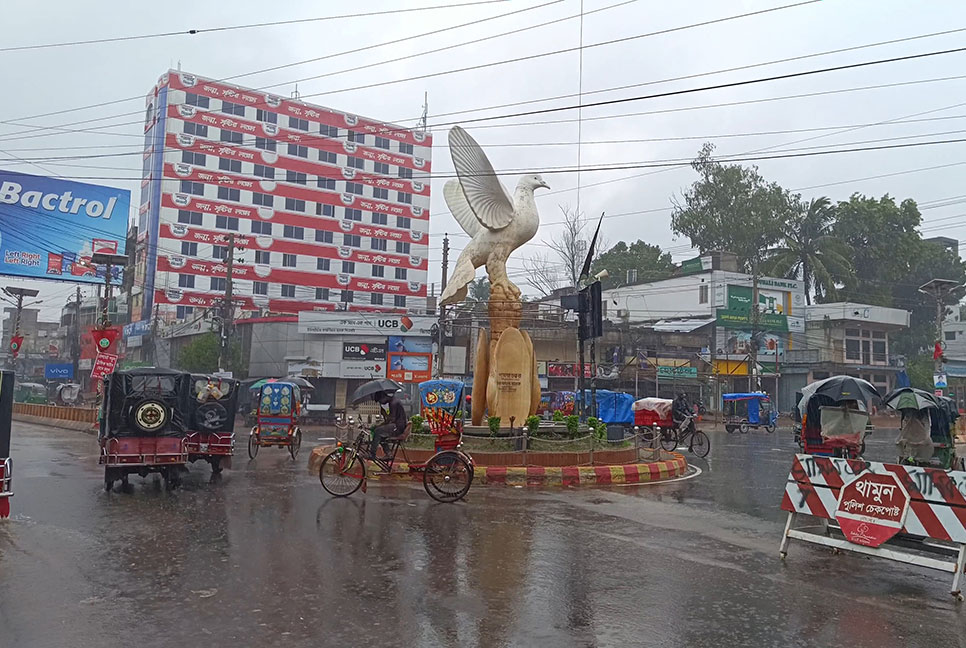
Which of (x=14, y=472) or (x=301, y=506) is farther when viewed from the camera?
(x=14, y=472)

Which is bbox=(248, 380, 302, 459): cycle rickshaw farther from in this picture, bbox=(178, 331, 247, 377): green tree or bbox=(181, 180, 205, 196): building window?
bbox=(181, 180, 205, 196): building window

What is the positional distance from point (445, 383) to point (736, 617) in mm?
15942

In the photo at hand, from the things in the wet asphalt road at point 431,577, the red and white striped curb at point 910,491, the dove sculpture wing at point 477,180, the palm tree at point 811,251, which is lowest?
the wet asphalt road at point 431,577

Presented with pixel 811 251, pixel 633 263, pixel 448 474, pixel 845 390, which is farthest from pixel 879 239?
pixel 448 474

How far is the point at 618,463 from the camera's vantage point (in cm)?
1429

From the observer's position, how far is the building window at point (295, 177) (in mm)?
68881

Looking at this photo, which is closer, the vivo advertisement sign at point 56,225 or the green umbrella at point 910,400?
the green umbrella at point 910,400

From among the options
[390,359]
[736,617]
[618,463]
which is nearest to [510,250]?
[618,463]

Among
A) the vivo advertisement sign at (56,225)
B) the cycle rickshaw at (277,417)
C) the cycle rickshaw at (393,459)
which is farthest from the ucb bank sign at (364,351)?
the cycle rickshaw at (393,459)

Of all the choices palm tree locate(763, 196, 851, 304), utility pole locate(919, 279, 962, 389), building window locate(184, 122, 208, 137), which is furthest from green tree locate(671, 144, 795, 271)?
building window locate(184, 122, 208, 137)

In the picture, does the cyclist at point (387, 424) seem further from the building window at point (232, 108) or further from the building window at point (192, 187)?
the building window at point (232, 108)

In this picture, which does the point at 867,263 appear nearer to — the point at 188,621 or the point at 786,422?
the point at 786,422

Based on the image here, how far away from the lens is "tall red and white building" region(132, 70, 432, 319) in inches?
2419

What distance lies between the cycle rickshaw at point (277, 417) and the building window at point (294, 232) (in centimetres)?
5292
